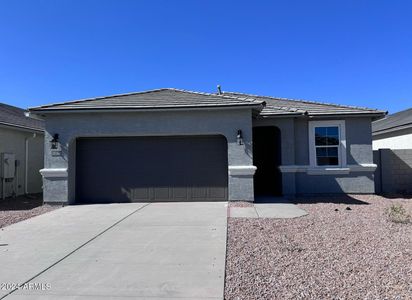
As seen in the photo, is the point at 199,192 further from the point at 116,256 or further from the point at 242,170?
the point at 116,256

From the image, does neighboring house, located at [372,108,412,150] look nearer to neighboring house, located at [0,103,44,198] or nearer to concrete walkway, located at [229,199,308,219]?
concrete walkway, located at [229,199,308,219]

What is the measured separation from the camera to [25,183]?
16.4 meters

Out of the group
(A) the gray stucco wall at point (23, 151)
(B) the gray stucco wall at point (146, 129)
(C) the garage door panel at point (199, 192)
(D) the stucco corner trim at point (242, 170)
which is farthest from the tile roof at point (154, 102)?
(A) the gray stucco wall at point (23, 151)

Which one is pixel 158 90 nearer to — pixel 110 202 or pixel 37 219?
pixel 110 202

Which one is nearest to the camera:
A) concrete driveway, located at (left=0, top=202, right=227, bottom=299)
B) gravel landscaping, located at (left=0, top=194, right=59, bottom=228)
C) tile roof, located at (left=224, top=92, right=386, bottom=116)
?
concrete driveway, located at (left=0, top=202, right=227, bottom=299)

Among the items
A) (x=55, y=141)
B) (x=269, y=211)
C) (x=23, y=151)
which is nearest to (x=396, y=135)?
(x=269, y=211)

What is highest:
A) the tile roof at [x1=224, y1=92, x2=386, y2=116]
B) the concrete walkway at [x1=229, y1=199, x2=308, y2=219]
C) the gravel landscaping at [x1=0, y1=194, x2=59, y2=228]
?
the tile roof at [x1=224, y1=92, x2=386, y2=116]

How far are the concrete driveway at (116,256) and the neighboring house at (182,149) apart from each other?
228 centimetres

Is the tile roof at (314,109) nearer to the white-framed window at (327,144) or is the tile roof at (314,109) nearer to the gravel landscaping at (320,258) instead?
the white-framed window at (327,144)

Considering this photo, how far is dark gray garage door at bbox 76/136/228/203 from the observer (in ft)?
41.0

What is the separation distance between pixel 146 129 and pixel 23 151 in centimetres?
759

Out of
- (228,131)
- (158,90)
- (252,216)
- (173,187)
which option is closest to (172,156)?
(173,187)

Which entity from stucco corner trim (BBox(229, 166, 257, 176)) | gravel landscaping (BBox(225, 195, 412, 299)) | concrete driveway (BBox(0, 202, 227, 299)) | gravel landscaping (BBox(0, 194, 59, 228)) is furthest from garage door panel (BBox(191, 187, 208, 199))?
gravel landscaping (BBox(0, 194, 59, 228))

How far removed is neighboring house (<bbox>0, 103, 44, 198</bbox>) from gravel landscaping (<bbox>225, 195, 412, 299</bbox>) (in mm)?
10752
